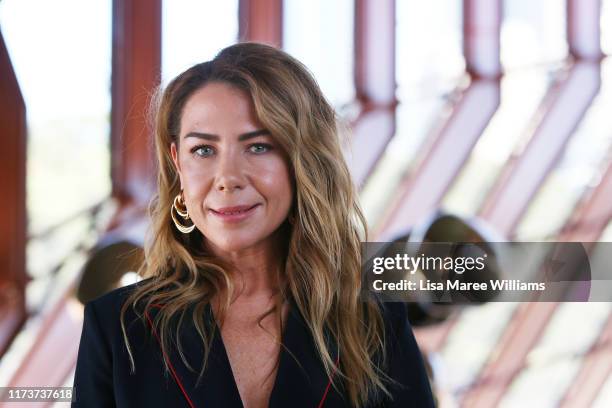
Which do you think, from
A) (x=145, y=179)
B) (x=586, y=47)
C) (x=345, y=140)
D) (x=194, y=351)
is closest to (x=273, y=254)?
(x=194, y=351)

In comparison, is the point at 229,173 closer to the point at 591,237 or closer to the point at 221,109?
the point at 221,109

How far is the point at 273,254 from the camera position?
1295 mm

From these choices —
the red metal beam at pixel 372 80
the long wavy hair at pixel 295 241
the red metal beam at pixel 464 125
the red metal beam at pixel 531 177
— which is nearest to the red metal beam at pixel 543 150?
the red metal beam at pixel 531 177

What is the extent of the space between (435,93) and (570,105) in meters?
0.57

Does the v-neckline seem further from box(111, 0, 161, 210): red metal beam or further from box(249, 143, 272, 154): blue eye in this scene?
box(111, 0, 161, 210): red metal beam

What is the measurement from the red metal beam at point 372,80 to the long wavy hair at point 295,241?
1.61 metres

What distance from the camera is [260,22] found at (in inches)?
110

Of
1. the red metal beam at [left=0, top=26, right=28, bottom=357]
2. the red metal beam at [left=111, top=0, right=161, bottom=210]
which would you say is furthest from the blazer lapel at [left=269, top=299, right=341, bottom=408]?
the red metal beam at [left=0, top=26, right=28, bottom=357]

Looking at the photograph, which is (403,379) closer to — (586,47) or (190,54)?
(190,54)

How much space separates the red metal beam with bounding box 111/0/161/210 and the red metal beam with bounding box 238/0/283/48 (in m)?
0.29

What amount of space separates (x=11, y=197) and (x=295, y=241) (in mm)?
1621

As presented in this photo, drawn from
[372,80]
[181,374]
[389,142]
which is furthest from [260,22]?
[181,374]

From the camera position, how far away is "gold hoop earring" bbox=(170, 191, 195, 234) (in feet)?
4.20

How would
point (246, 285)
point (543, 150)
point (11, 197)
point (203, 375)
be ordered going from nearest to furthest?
point (203, 375)
point (246, 285)
point (11, 197)
point (543, 150)
